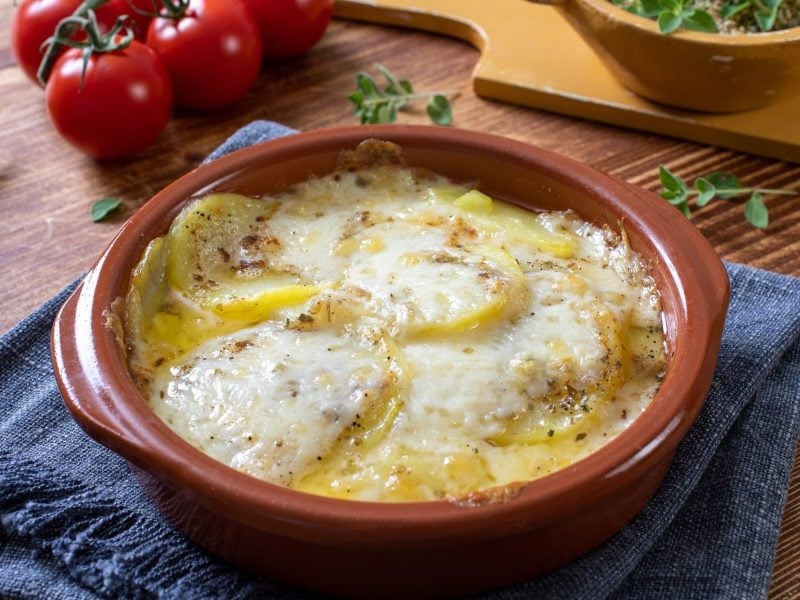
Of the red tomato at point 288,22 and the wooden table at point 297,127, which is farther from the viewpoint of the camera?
the red tomato at point 288,22

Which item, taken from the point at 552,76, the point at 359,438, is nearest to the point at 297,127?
the point at 552,76

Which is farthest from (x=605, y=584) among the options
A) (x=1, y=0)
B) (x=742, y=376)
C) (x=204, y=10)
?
(x=1, y=0)

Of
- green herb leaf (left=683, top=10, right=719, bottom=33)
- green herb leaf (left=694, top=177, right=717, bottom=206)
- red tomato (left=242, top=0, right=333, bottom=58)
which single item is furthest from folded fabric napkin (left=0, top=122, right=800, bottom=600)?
red tomato (left=242, top=0, right=333, bottom=58)

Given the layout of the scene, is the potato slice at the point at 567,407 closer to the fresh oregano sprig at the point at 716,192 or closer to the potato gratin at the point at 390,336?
the potato gratin at the point at 390,336

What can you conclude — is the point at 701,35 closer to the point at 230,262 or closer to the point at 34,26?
the point at 230,262

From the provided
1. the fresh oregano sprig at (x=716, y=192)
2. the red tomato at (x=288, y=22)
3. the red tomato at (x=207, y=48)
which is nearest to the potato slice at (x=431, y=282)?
the fresh oregano sprig at (x=716, y=192)

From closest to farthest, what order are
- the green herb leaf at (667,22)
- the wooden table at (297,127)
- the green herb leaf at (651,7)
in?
the wooden table at (297,127) → the green herb leaf at (667,22) → the green herb leaf at (651,7)

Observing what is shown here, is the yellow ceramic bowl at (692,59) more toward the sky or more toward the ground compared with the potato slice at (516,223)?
more toward the sky
